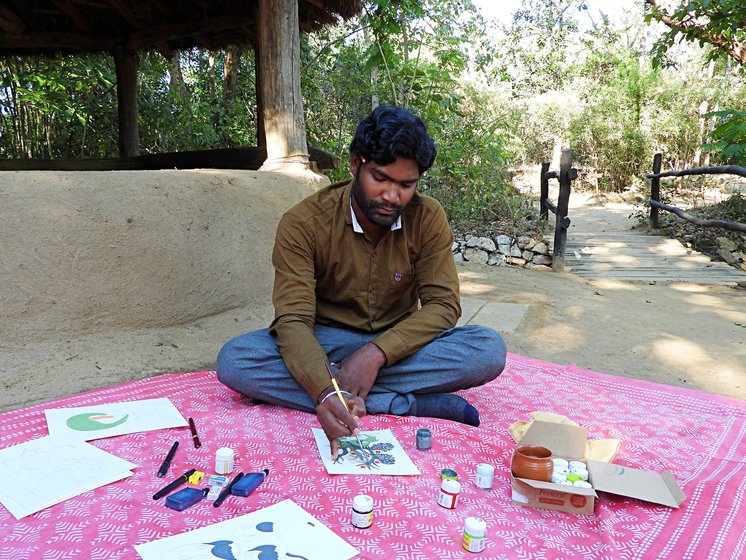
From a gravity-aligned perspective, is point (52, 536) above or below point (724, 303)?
above

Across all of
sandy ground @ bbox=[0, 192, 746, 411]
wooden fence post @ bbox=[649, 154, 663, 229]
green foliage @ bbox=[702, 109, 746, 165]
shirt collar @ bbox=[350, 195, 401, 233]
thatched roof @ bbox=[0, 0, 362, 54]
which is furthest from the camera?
wooden fence post @ bbox=[649, 154, 663, 229]

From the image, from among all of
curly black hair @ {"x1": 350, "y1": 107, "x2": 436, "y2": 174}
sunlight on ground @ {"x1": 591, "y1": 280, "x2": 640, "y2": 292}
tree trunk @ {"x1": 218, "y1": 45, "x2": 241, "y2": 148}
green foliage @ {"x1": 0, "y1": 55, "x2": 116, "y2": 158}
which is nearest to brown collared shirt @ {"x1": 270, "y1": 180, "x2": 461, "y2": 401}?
curly black hair @ {"x1": 350, "y1": 107, "x2": 436, "y2": 174}

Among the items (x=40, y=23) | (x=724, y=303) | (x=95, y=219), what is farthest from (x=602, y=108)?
(x=95, y=219)

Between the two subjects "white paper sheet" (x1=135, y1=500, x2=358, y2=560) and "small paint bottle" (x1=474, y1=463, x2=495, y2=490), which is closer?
"white paper sheet" (x1=135, y1=500, x2=358, y2=560)

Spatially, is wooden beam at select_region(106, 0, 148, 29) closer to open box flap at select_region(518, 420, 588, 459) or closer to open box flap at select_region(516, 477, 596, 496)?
open box flap at select_region(518, 420, 588, 459)

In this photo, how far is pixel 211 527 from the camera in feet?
4.48

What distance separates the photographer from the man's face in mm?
2035

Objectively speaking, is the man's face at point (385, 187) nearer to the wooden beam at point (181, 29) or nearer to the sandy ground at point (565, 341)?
the sandy ground at point (565, 341)

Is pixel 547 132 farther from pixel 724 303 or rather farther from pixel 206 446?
pixel 206 446

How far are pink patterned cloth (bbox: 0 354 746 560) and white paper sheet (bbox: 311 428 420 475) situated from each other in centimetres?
3

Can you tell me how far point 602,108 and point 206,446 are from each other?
51.1 ft

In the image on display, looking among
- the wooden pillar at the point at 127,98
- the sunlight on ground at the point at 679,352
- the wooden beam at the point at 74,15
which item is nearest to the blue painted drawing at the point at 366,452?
the sunlight on ground at the point at 679,352

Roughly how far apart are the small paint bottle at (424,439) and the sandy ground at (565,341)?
1.44m

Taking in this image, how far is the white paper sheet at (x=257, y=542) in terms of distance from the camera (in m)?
1.26
